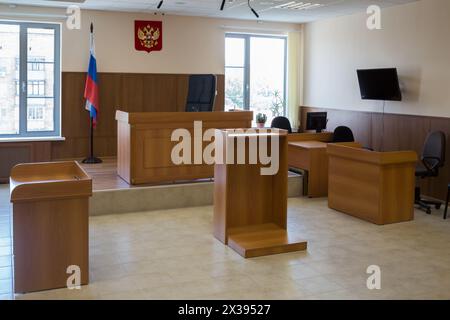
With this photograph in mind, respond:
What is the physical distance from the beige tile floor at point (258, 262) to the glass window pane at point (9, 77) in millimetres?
2998

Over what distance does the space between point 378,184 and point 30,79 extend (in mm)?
6092

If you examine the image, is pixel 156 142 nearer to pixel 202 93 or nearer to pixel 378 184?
pixel 202 93

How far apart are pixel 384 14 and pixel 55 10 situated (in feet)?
17.9

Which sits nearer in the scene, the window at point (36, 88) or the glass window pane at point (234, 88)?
the window at point (36, 88)

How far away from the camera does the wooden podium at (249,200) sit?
17.2 ft

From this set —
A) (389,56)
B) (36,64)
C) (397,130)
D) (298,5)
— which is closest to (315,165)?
(397,130)

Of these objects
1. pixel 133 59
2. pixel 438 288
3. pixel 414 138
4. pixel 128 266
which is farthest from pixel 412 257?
pixel 133 59

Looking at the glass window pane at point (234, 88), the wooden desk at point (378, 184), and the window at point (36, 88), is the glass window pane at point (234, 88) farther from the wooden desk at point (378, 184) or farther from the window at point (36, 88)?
the wooden desk at point (378, 184)

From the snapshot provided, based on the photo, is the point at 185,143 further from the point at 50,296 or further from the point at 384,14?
the point at 384,14

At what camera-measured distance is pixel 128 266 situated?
4.64 m

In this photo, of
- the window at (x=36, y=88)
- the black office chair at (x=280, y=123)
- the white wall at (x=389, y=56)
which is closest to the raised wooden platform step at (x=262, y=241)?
the white wall at (x=389, y=56)

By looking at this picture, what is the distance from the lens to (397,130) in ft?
26.5

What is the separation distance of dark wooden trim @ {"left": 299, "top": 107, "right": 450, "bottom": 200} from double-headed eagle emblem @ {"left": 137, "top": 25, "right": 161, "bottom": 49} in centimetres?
350

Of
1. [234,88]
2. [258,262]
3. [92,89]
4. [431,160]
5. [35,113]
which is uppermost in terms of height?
[234,88]
